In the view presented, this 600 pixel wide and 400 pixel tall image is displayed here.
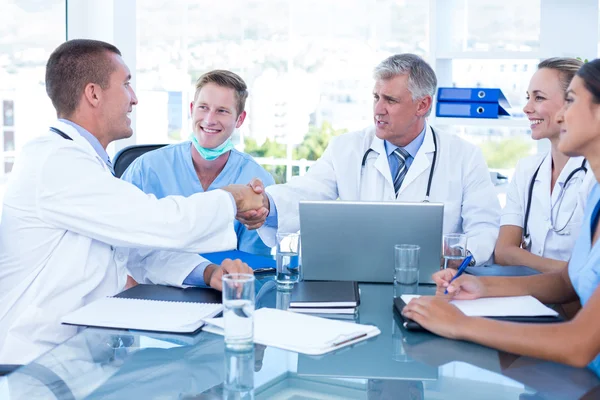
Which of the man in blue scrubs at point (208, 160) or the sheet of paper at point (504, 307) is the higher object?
the man in blue scrubs at point (208, 160)

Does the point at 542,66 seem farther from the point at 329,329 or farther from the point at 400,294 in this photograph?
the point at 329,329

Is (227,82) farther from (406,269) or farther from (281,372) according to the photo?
(281,372)

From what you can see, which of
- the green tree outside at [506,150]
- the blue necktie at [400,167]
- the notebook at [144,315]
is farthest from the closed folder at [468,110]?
the notebook at [144,315]

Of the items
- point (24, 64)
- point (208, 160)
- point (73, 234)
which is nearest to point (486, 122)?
point (208, 160)

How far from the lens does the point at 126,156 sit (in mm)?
2961

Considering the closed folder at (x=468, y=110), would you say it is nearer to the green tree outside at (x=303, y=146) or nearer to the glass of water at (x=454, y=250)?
the green tree outside at (x=303, y=146)

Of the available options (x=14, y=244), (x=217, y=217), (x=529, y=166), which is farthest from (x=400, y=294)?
(x=529, y=166)

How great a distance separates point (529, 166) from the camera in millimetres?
2709

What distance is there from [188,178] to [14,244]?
1.11m

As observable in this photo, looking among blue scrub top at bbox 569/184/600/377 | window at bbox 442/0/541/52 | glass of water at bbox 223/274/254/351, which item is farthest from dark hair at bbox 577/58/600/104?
window at bbox 442/0/541/52

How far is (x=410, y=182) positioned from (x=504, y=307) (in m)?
1.13

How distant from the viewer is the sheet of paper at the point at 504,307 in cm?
153

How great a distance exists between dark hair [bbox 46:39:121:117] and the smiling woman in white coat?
1.49 metres

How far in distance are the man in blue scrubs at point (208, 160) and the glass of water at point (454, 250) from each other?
107 centimetres
